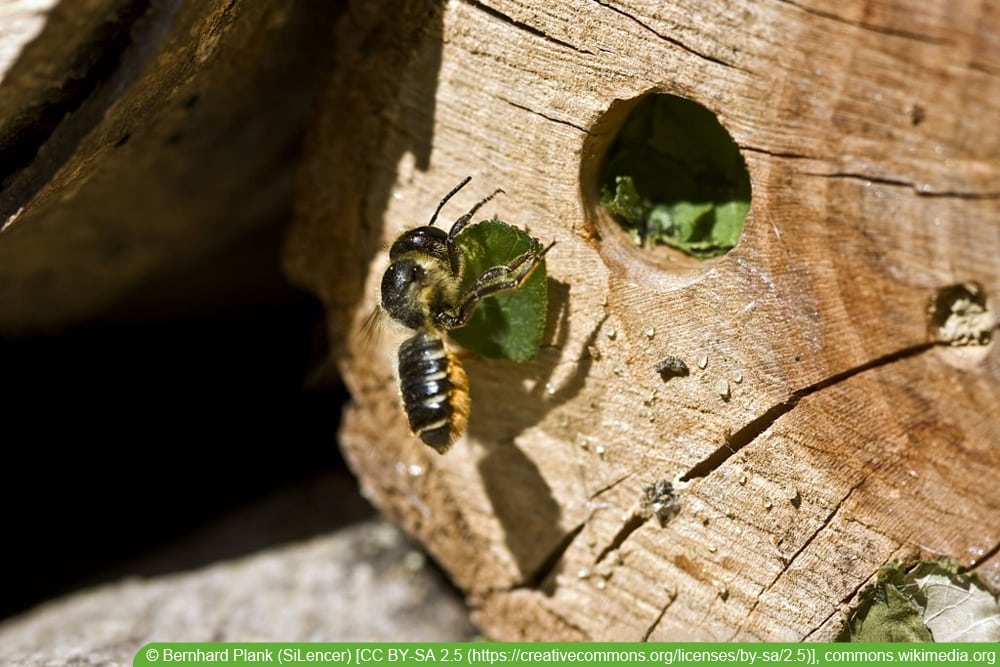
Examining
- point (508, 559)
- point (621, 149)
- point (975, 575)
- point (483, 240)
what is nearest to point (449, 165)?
point (483, 240)

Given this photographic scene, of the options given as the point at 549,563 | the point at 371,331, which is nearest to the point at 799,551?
the point at 549,563

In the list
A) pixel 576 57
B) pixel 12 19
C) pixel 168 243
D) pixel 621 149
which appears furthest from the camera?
pixel 168 243

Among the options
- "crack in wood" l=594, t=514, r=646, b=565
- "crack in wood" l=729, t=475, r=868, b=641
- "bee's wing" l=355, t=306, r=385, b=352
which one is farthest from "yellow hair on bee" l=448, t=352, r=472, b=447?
"crack in wood" l=729, t=475, r=868, b=641

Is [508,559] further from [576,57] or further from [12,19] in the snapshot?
[12,19]

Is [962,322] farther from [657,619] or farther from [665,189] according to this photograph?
[657,619]

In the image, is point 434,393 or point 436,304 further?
point 436,304

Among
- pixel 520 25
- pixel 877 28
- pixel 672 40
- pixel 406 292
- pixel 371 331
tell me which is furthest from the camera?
pixel 371 331

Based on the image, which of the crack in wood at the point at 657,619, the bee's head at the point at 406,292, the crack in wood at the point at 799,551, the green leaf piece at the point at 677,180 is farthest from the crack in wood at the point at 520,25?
the crack in wood at the point at 657,619
